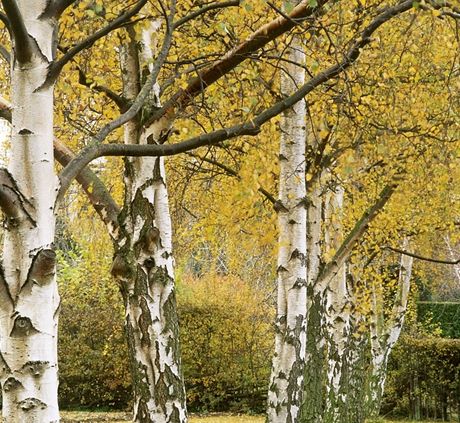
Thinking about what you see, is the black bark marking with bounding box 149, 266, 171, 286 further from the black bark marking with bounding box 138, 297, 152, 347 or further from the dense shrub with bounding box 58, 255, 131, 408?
the dense shrub with bounding box 58, 255, 131, 408

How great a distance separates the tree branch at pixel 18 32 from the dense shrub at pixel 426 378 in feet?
58.5

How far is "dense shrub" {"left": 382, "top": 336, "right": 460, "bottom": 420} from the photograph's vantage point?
1936cm

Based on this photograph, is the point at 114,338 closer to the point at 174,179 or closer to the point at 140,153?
the point at 174,179

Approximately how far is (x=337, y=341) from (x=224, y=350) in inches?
311

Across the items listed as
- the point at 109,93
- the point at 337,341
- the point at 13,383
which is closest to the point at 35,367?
the point at 13,383

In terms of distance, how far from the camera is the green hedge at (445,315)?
87.2ft

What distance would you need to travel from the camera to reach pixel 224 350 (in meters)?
19.6

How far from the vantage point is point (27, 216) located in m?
3.06

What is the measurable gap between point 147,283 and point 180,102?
4.41 ft

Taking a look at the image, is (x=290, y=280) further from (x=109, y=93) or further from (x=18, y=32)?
(x=18, y=32)

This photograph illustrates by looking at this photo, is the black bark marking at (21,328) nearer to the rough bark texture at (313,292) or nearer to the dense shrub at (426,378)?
the rough bark texture at (313,292)

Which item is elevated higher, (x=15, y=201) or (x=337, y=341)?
(x=15, y=201)

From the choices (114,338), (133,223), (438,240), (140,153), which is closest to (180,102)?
(133,223)

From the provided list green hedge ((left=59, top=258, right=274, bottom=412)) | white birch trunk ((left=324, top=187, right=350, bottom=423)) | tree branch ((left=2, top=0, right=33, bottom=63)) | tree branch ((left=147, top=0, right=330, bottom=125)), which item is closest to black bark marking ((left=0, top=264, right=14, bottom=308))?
tree branch ((left=2, top=0, right=33, bottom=63))
